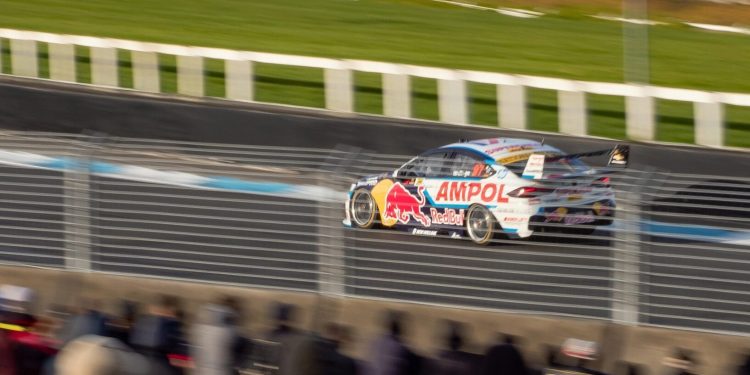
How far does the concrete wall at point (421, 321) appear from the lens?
9.11 metres

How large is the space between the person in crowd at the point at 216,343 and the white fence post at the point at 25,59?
17804 millimetres

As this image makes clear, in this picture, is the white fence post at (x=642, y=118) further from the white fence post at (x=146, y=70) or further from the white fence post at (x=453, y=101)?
the white fence post at (x=146, y=70)

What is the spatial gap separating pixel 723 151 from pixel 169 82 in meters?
11.2

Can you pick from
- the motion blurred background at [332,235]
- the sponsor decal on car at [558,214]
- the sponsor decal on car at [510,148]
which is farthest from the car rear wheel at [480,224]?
the motion blurred background at [332,235]

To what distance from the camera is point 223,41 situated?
102 feet

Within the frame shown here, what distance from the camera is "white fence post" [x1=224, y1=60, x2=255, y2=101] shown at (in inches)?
898

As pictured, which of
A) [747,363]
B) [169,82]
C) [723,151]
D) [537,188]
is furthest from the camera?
[169,82]

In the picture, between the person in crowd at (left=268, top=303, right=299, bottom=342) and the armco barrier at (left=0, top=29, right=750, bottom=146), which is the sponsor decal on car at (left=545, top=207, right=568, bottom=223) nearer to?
the person in crowd at (left=268, top=303, right=299, bottom=342)

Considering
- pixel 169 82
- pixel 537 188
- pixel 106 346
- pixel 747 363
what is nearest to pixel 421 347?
pixel 747 363

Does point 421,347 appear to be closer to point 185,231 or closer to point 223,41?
point 185,231

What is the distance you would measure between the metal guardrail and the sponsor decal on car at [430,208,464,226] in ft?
10.9


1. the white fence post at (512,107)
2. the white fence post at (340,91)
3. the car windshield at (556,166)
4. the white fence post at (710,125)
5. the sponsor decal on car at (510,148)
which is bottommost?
the car windshield at (556,166)

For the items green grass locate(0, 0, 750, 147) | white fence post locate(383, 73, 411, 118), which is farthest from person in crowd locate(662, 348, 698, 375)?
white fence post locate(383, 73, 411, 118)

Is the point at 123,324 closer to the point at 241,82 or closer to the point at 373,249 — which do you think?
the point at 373,249
